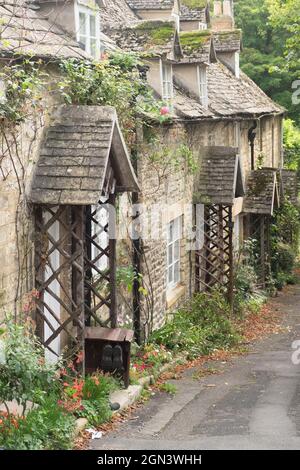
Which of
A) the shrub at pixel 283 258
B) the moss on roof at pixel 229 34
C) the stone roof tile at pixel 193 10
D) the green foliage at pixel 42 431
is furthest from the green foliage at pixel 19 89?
the shrub at pixel 283 258

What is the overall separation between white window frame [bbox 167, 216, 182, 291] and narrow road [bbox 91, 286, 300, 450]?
2483 mm

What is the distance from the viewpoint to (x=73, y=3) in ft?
37.8

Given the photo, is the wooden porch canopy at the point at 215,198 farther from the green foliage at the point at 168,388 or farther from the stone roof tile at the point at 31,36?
the stone roof tile at the point at 31,36

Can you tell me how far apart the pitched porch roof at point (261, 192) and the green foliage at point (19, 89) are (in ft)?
Result: 40.9

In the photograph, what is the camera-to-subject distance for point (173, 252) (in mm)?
16000

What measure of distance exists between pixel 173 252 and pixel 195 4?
8141 mm

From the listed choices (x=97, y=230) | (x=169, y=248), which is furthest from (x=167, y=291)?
(x=97, y=230)

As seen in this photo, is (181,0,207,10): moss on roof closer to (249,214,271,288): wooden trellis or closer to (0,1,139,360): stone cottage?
(249,214,271,288): wooden trellis

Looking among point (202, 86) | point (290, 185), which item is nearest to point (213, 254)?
point (202, 86)

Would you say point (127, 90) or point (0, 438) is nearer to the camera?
point (0, 438)

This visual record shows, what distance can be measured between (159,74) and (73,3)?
3633mm

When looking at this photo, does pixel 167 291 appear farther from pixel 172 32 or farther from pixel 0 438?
pixel 0 438

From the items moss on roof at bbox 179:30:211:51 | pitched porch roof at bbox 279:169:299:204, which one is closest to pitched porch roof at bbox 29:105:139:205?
moss on roof at bbox 179:30:211:51

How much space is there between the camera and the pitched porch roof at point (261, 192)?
2114cm
